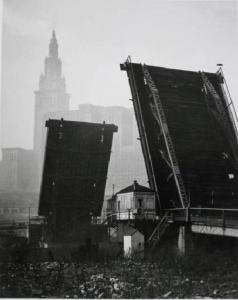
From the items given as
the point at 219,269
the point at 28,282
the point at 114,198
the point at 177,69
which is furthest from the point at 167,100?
the point at 28,282

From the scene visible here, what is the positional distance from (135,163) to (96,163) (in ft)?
156

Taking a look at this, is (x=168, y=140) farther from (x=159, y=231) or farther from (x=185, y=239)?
(x=185, y=239)

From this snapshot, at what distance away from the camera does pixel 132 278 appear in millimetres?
8492

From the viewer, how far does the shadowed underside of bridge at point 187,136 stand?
14953 millimetres

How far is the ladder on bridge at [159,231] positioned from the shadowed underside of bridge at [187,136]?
1.14m

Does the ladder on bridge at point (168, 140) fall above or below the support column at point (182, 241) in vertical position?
above

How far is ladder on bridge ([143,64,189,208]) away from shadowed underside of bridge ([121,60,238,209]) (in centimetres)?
4

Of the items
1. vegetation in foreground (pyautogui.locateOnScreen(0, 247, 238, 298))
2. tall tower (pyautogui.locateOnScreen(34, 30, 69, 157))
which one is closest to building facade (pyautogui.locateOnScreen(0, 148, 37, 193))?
tall tower (pyautogui.locateOnScreen(34, 30, 69, 157))

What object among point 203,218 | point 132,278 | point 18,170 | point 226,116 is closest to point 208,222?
point 203,218

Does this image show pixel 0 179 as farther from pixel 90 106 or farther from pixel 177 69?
pixel 177 69

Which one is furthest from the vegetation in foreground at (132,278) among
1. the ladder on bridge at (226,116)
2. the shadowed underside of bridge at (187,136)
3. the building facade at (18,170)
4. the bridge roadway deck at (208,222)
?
the building facade at (18,170)

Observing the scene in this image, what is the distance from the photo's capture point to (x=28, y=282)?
848 cm

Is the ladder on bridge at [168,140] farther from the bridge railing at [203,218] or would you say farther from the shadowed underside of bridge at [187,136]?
the bridge railing at [203,218]

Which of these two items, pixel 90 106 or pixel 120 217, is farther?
pixel 90 106
